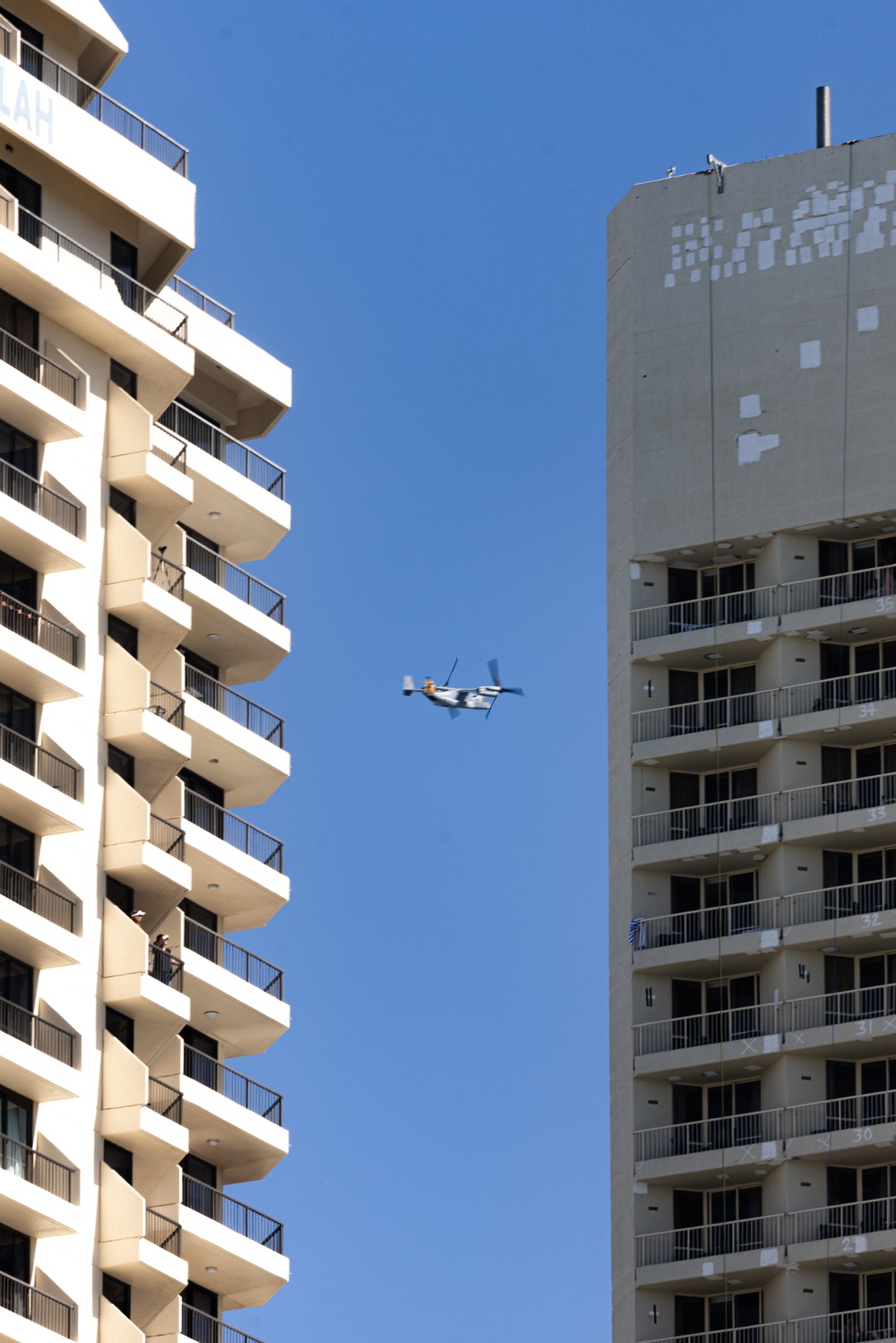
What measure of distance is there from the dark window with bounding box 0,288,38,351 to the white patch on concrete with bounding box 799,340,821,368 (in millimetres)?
33754

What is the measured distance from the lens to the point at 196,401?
309ft

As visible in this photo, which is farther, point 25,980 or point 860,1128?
point 860,1128

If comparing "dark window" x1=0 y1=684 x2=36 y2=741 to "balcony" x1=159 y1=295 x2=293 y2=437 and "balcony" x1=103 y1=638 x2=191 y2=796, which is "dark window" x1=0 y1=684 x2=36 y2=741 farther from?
"balcony" x1=159 y1=295 x2=293 y2=437

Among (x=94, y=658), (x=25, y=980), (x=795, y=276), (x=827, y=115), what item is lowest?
(x=25, y=980)

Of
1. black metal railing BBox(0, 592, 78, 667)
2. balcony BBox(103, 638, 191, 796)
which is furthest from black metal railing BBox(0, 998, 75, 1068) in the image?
black metal railing BBox(0, 592, 78, 667)

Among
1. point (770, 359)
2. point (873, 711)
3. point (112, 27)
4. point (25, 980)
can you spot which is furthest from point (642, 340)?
point (25, 980)

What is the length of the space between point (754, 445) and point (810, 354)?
125 inches

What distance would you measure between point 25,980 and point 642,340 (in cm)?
4104

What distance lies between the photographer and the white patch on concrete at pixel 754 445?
110 meters

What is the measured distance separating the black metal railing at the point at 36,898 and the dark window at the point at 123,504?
9629 millimetres

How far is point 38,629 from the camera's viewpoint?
262 feet

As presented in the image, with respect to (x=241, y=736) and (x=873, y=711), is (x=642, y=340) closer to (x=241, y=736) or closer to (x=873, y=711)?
(x=873, y=711)

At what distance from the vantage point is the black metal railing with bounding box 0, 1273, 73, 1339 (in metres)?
74.7

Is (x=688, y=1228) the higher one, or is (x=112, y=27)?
(x=112, y=27)
